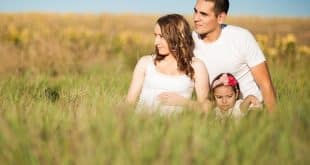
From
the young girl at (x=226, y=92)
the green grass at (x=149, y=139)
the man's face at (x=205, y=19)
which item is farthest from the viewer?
the man's face at (x=205, y=19)

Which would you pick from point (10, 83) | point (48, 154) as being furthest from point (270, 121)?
point (10, 83)

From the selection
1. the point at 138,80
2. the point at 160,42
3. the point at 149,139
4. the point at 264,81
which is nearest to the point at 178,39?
the point at 160,42

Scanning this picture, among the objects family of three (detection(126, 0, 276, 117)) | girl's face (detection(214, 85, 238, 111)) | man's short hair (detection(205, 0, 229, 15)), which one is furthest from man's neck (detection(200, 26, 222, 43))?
girl's face (detection(214, 85, 238, 111))

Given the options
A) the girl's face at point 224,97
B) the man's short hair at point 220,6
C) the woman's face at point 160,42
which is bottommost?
the girl's face at point 224,97

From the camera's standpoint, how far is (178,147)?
197 cm

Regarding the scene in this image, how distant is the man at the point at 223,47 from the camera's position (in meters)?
4.23

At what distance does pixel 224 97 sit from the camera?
4.07 metres

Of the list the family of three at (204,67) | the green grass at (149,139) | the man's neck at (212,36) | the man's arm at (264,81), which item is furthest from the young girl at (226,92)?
the green grass at (149,139)

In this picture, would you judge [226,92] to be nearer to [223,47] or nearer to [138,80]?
[223,47]

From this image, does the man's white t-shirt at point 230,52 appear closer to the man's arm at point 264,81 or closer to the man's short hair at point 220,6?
the man's arm at point 264,81

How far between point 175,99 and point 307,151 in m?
1.74

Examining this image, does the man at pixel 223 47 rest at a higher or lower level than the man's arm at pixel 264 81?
higher

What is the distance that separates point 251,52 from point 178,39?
0.75 m

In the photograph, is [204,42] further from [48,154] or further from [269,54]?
[269,54]
